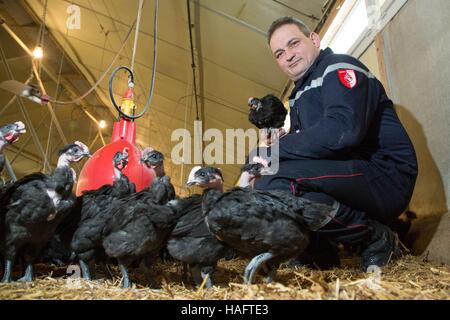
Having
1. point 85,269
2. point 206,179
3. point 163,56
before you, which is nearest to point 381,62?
point 206,179

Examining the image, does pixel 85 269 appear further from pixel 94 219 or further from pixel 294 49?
pixel 294 49

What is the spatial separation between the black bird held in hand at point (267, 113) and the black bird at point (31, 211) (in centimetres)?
113

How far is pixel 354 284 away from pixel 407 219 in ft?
4.76

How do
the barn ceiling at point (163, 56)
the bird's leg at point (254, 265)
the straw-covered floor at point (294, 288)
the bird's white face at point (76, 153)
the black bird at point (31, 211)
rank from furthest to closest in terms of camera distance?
the barn ceiling at point (163, 56) → the bird's white face at point (76, 153) → the black bird at point (31, 211) → the bird's leg at point (254, 265) → the straw-covered floor at point (294, 288)

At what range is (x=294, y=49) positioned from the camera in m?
1.97

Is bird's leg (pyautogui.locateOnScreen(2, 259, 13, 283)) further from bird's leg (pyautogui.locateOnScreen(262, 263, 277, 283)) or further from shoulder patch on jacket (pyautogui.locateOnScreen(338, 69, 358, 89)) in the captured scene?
shoulder patch on jacket (pyautogui.locateOnScreen(338, 69, 358, 89))

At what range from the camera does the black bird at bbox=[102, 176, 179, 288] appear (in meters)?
1.48

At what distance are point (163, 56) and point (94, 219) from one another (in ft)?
10.1

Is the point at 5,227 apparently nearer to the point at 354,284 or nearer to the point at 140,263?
the point at 140,263

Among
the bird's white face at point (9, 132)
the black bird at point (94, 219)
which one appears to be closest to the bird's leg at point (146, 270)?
the black bird at point (94, 219)

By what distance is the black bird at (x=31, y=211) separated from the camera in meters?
1.45

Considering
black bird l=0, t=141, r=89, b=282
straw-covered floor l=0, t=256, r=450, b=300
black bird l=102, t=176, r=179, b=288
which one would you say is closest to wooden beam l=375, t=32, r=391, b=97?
straw-covered floor l=0, t=256, r=450, b=300

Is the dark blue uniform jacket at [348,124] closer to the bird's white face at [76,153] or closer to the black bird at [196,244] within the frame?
the black bird at [196,244]

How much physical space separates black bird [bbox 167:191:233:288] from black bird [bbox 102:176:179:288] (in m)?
0.05
